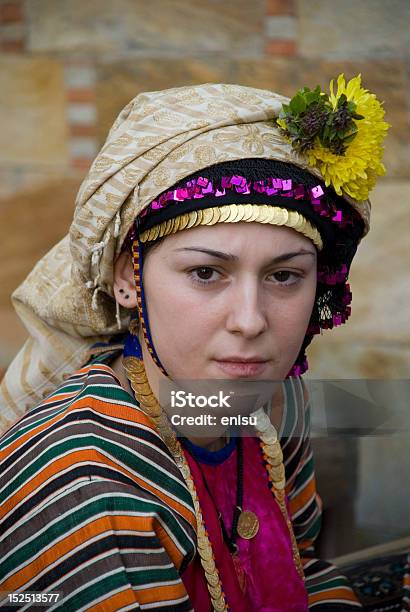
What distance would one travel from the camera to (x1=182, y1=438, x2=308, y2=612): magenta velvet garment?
168 cm

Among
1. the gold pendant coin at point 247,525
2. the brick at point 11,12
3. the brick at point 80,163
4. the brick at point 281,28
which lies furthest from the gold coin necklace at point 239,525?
the brick at point 11,12

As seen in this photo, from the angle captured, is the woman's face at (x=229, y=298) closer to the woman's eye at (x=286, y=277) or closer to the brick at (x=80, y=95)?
the woman's eye at (x=286, y=277)

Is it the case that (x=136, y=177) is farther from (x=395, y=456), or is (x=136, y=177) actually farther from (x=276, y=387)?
(x=395, y=456)

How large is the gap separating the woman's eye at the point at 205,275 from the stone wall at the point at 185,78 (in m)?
1.87

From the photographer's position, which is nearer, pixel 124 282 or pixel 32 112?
pixel 124 282

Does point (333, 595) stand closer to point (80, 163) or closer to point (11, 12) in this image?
point (80, 163)

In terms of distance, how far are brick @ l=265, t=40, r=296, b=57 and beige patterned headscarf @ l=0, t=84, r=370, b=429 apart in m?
1.80

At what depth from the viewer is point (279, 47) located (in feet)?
11.1

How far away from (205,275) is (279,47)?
2.16m

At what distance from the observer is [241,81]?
11.1 feet

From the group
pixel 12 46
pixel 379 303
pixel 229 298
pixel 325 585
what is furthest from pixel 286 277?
pixel 12 46

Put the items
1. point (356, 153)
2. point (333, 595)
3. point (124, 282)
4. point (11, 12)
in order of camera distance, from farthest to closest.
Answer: point (11, 12) < point (333, 595) < point (124, 282) < point (356, 153)

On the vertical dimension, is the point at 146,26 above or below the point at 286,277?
above

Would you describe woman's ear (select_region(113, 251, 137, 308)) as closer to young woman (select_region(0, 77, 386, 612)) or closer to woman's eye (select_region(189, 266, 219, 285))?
young woman (select_region(0, 77, 386, 612))
